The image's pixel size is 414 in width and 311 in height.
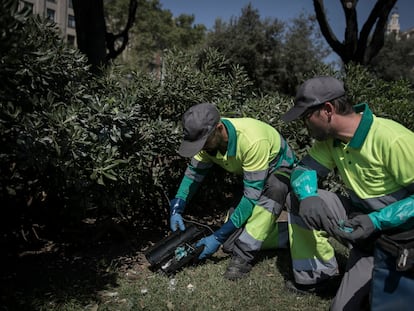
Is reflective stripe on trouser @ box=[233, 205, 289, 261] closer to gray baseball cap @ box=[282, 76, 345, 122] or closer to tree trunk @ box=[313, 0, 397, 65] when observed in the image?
gray baseball cap @ box=[282, 76, 345, 122]

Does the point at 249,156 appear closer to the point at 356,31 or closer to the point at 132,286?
the point at 132,286

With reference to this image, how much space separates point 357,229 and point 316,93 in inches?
34.8

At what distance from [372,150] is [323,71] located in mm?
2769

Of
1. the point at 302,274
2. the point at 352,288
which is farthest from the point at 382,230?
the point at 302,274

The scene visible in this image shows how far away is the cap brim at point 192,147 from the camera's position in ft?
10.5

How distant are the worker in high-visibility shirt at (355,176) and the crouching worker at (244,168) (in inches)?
14.7

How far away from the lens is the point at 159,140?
3.88 meters

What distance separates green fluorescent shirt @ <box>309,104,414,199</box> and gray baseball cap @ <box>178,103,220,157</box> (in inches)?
34.2

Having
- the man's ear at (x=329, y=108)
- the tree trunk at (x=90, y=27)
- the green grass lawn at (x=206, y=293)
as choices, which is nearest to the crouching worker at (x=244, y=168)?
the green grass lawn at (x=206, y=293)

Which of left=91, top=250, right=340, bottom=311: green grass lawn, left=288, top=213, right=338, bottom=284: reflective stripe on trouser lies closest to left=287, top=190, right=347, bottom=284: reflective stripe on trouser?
left=288, top=213, right=338, bottom=284: reflective stripe on trouser

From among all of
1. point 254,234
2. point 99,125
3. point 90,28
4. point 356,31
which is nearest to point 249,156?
point 254,234

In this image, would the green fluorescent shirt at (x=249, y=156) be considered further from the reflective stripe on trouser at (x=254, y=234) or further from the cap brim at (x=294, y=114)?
the cap brim at (x=294, y=114)

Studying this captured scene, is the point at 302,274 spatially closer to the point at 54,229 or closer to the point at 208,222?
the point at 208,222

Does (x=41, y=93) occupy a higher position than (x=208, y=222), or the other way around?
(x=41, y=93)
